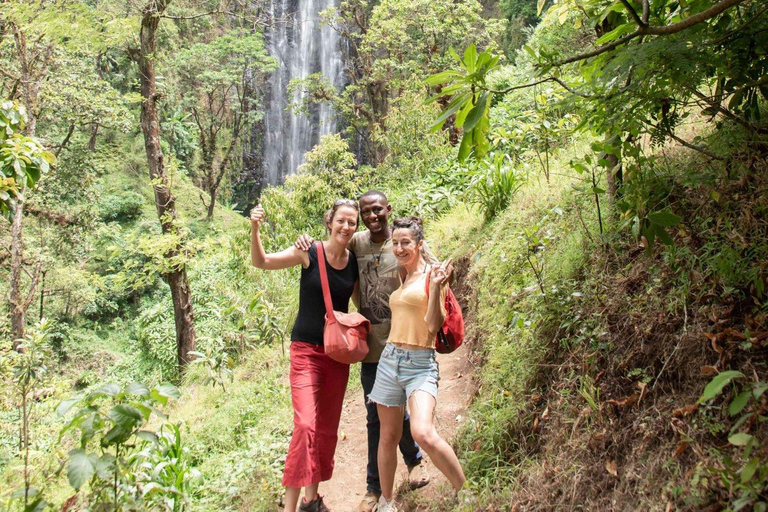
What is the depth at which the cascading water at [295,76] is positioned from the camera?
73.5ft

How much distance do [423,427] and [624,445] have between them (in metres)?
0.92

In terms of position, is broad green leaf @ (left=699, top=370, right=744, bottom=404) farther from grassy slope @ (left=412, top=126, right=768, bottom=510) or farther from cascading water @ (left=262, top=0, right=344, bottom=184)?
cascading water @ (left=262, top=0, right=344, bottom=184)

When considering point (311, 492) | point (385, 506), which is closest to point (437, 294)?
point (385, 506)

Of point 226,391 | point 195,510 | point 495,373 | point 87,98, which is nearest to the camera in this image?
point 195,510

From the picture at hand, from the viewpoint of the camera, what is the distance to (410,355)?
310cm

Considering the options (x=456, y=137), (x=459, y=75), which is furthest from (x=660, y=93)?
(x=456, y=137)

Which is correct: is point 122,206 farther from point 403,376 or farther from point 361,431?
point 403,376

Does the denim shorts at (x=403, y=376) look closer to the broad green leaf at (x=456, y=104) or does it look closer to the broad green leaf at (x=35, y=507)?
the broad green leaf at (x=456, y=104)

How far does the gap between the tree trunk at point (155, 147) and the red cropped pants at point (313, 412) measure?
562 cm

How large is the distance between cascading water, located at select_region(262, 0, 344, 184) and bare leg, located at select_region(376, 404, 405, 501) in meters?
19.3

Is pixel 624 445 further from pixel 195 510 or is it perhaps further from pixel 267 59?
pixel 267 59

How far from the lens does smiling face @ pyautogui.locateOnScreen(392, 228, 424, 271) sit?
3.17 metres

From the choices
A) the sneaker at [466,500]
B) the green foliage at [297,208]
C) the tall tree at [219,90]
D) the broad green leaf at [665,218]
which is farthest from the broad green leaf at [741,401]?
the tall tree at [219,90]

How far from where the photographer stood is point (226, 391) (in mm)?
6926
